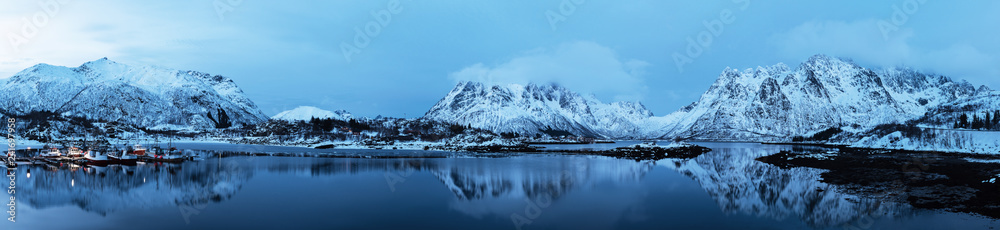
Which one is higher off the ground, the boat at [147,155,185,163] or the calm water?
the boat at [147,155,185,163]

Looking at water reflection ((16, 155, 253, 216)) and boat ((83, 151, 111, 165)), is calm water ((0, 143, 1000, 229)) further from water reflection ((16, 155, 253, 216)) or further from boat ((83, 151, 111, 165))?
boat ((83, 151, 111, 165))

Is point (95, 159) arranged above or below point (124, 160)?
above

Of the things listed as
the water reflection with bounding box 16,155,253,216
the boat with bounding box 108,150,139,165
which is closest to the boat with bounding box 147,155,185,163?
the boat with bounding box 108,150,139,165

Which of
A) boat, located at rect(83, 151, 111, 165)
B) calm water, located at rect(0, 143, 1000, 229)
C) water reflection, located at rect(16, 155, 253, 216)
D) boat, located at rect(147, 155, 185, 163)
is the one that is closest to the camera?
calm water, located at rect(0, 143, 1000, 229)

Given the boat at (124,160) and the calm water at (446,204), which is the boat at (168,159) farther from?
the calm water at (446,204)

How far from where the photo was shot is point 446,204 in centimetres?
3578

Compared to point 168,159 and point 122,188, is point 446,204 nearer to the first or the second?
point 122,188

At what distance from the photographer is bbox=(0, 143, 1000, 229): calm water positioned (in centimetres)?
2852

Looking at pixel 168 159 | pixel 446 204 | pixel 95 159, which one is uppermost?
pixel 95 159

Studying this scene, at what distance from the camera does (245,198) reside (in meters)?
37.7

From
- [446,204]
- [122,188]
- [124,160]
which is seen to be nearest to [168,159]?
[124,160]

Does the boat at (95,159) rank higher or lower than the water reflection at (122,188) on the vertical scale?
higher

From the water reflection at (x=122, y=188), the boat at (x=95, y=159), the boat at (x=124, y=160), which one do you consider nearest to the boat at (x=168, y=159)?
the boat at (x=124, y=160)

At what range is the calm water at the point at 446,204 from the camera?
2852 cm
